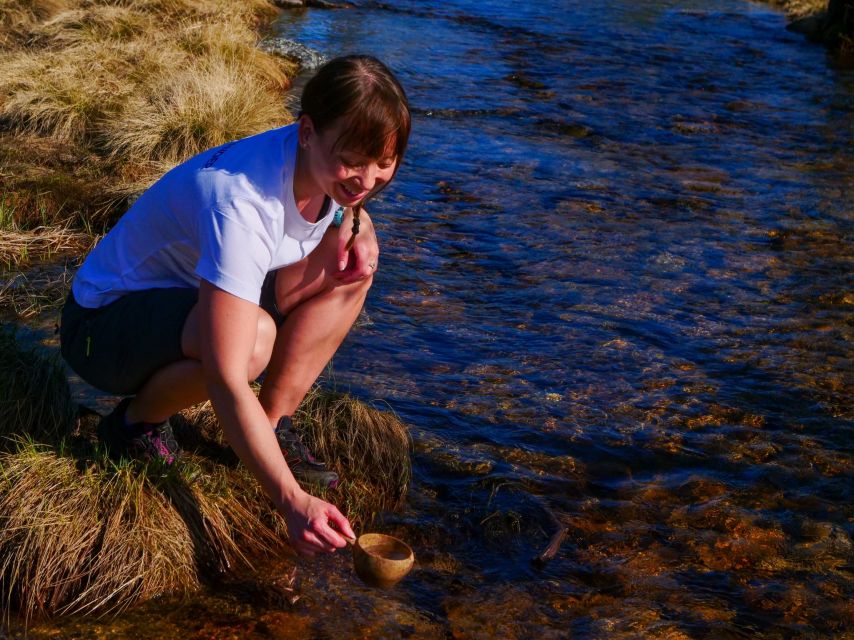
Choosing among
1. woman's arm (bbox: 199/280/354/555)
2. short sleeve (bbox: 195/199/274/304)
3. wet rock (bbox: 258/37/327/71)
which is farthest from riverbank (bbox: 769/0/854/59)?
woman's arm (bbox: 199/280/354/555)

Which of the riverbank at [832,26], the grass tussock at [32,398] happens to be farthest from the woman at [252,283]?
the riverbank at [832,26]

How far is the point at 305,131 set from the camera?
2951 mm

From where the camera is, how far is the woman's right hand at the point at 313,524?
8.74 feet

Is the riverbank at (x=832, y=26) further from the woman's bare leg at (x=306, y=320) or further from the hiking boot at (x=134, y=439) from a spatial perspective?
the hiking boot at (x=134, y=439)

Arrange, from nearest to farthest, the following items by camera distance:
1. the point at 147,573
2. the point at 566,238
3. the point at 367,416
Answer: the point at 147,573, the point at 367,416, the point at 566,238

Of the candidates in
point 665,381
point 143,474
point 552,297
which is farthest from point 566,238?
point 143,474

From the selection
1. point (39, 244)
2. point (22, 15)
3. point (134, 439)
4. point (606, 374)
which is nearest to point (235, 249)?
point (134, 439)

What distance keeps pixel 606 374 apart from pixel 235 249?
2.64 m

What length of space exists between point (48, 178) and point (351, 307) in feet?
11.1

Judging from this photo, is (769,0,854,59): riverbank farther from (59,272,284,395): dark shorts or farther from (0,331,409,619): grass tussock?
(59,272,284,395): dark shorts

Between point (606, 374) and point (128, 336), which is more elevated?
point (128, 336)

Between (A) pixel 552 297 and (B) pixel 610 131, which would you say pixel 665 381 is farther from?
(B) pixel 610 131

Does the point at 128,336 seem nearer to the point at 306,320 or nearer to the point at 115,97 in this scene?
the point at 306,320

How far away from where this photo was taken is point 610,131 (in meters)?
9.45
